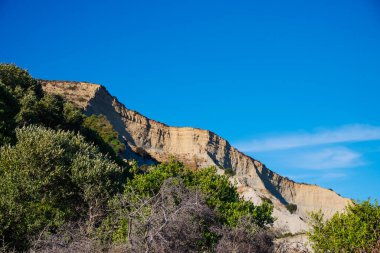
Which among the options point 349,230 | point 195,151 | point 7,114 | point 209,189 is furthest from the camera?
point 195,151

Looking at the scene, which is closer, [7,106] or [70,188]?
[70,188]

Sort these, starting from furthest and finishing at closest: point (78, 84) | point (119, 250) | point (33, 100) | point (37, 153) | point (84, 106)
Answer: point (78, 84), point (84, 106), point (33, 100), point (37, 153), point (119, 250)

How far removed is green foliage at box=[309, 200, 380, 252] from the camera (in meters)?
22.5

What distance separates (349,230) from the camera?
75.7 ft

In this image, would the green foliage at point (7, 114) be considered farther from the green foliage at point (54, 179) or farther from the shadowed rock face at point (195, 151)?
the shadowed rock face at point (195, 151)

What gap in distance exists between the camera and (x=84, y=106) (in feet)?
276

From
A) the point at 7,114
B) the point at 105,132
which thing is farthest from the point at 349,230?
the point at 105,132

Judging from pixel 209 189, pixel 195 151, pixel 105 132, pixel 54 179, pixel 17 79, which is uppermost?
pixel 195 151

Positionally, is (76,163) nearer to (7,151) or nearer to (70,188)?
(70,188)

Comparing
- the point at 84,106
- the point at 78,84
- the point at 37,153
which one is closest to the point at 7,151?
the point at 37,153

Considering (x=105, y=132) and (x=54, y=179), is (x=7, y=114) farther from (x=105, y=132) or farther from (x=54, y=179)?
(x=105, y=132)

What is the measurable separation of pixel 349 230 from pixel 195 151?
3668 inches

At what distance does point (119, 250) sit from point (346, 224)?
1584 cm

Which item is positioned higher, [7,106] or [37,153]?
[7,106]
